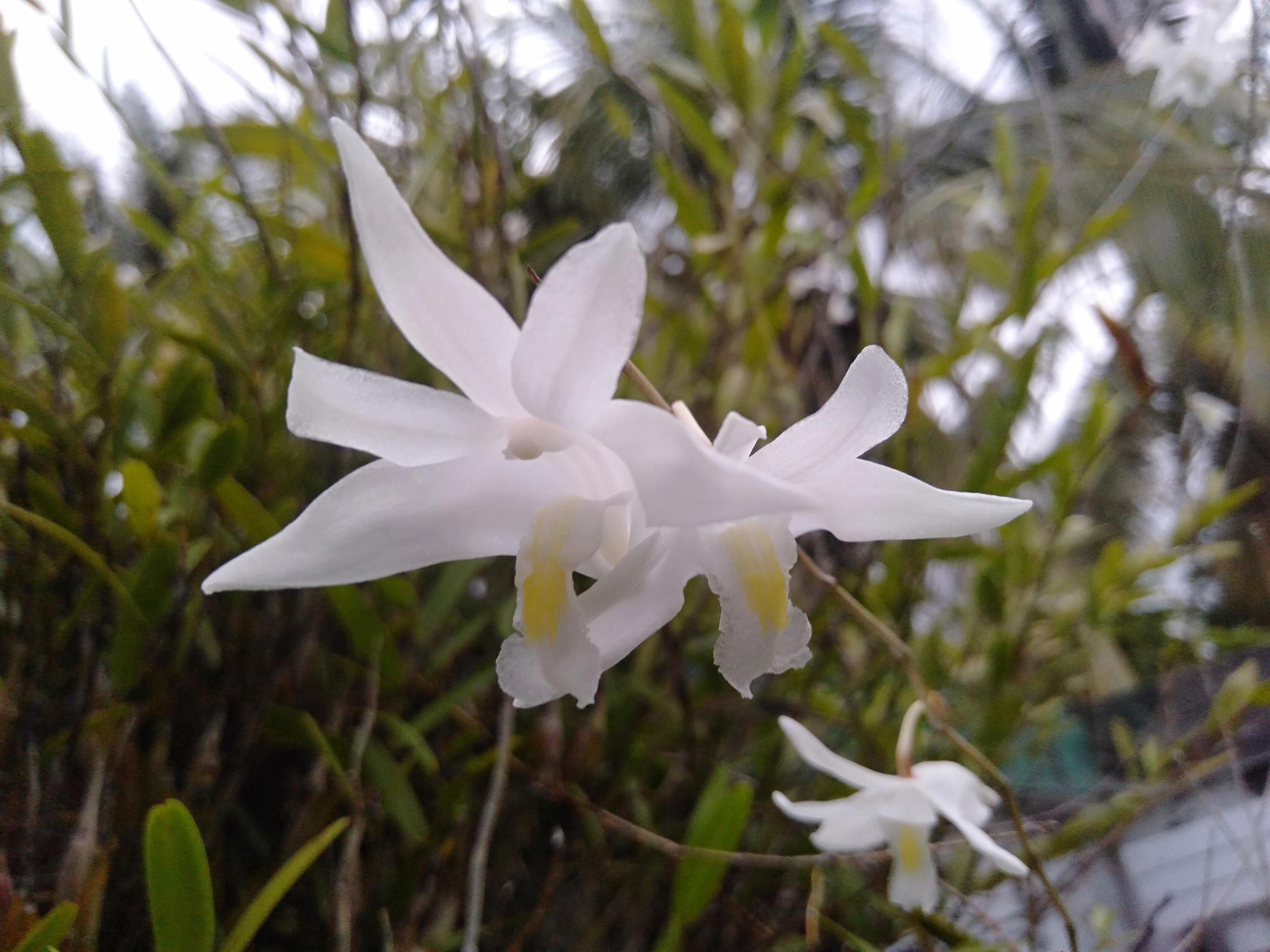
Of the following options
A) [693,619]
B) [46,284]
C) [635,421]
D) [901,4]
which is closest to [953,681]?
[693,619]

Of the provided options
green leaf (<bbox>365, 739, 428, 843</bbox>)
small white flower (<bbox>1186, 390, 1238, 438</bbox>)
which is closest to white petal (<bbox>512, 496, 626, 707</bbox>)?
green leaf (<bbox>365, 739, 428, 843</bbox>)

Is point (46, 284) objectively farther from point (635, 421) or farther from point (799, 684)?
point (799, 684)

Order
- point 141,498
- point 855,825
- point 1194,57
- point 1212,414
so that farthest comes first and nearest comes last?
point 1212,414 < point 1194,57 < point 855,825 < point 141,498

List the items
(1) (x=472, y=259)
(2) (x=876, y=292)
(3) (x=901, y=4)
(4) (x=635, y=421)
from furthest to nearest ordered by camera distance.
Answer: (3) (x=901, y=4), (2) (x=876, y=292), (1) (x=472, y=259), (4) (x=635, y=421)

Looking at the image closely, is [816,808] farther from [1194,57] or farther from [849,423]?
[1194,57]

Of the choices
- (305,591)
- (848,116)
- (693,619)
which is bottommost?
(693,619)

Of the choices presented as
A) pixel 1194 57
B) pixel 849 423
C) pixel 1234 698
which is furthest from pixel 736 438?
pixel 1194 57
